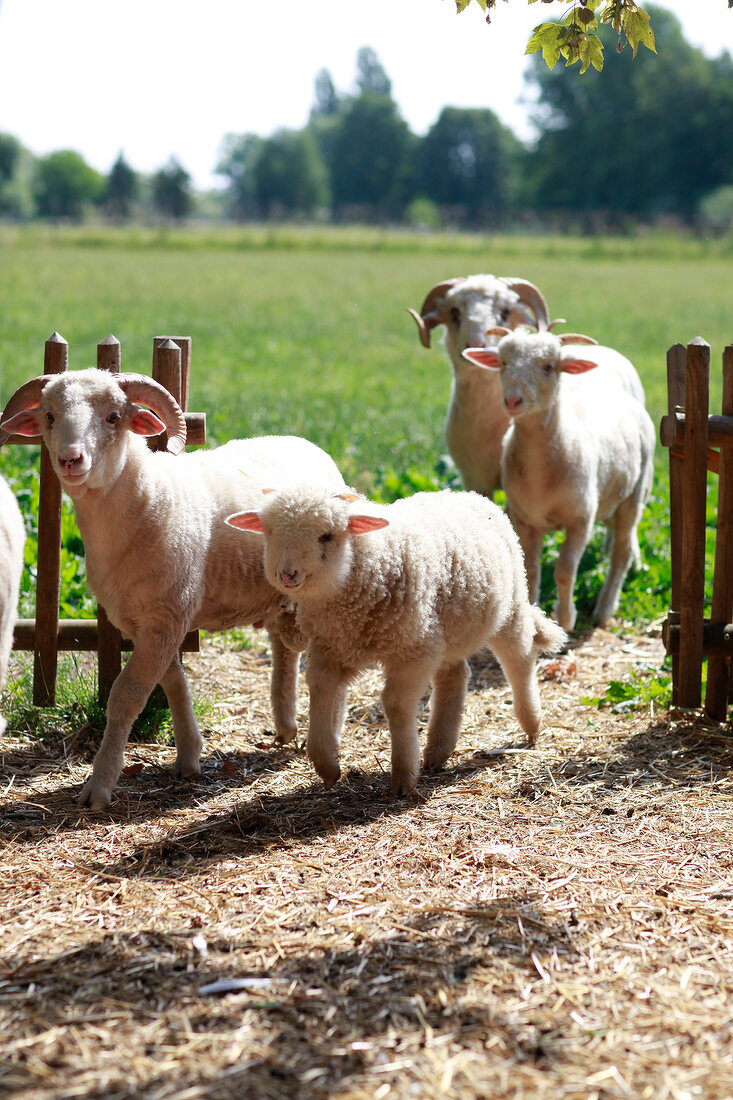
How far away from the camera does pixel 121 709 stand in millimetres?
4641

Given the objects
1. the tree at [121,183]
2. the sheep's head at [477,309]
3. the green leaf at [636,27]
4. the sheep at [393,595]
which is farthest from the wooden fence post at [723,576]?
the tree at [121,183]

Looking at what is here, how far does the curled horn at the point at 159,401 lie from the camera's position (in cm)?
457

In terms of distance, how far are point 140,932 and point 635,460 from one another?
5330 millimetres

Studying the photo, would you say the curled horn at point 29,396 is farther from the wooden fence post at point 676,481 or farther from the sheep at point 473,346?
the sheep at point 473,346

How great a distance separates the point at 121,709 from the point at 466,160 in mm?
134564

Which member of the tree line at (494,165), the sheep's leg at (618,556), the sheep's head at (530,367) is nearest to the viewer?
the sheep's head at (530,367)

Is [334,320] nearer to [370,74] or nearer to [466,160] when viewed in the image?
[466,160]

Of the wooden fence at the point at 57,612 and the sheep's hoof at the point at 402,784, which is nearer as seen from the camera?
the sheep's hoof at the point at 402,784

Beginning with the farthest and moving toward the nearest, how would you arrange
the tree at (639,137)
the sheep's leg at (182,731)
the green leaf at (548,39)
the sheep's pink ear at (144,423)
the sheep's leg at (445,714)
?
the tree at (639,137), the sheep's leg at (445,714), the sheep's leg at (182,731), the green leaf at (548,39), the sheep's pink ear at (144,423)

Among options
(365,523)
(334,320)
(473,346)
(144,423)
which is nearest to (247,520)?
(365,523)

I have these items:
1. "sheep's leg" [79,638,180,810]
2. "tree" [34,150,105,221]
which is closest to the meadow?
"sheep's leg" [79,638,180,810]

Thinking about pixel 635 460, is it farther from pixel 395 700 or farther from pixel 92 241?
pixel 92 241

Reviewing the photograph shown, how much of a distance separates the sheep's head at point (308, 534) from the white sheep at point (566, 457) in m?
2.40

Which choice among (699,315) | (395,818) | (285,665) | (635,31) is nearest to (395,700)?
(395,818)
